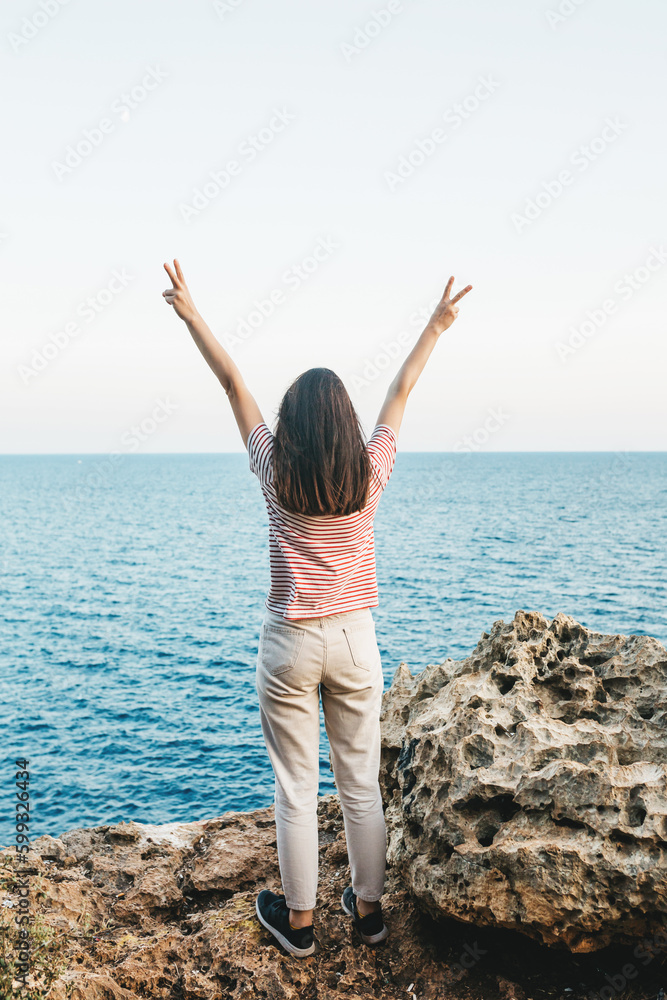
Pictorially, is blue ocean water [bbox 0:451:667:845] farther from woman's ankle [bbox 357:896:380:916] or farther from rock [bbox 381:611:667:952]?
woman's ankle [bbox 357:896:380:916]

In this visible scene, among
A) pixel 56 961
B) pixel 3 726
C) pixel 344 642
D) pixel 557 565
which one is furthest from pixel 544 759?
pixel 557 565

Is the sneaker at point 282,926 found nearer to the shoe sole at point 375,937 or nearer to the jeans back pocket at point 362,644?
the shoe sole at point 375,937

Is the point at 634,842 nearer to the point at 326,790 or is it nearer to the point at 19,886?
the point at 19,886

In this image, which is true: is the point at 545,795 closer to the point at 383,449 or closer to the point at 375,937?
the point at 375,937

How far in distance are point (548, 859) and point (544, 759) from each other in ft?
1.90

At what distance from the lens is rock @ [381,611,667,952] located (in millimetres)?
3783

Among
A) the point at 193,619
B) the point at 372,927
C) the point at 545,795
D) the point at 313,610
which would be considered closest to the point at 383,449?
the point at 313,610

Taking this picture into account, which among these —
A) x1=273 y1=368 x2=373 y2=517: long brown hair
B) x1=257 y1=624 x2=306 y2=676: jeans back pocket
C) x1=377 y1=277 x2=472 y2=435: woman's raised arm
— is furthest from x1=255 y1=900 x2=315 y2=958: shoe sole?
x1=377 y1=277 x2=472 y2=435: woman's raised arm

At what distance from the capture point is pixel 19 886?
5176 millimetres

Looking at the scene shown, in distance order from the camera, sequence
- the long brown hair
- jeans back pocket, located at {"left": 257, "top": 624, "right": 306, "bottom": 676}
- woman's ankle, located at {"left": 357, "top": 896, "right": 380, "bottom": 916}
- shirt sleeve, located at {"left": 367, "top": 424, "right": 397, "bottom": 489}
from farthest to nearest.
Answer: woman's ankle, located at {"left": 357, "top": 896, "right": 380, "bottom": 916}, shirt sleeve, located at {"left": 367, "top": 424, "right": 397, "bottom": 489}, jeans back pocket, located at {"left": 257, "top": 624, "right": 306, "bottom": 676}, the long brown hair

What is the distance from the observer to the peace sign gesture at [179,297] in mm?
4242

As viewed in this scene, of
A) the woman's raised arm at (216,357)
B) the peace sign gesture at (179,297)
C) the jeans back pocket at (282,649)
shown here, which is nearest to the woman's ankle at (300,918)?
the jeans back pocket at (282,649)

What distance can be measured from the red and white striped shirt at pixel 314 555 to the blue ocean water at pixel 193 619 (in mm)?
13349

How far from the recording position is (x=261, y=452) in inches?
153
